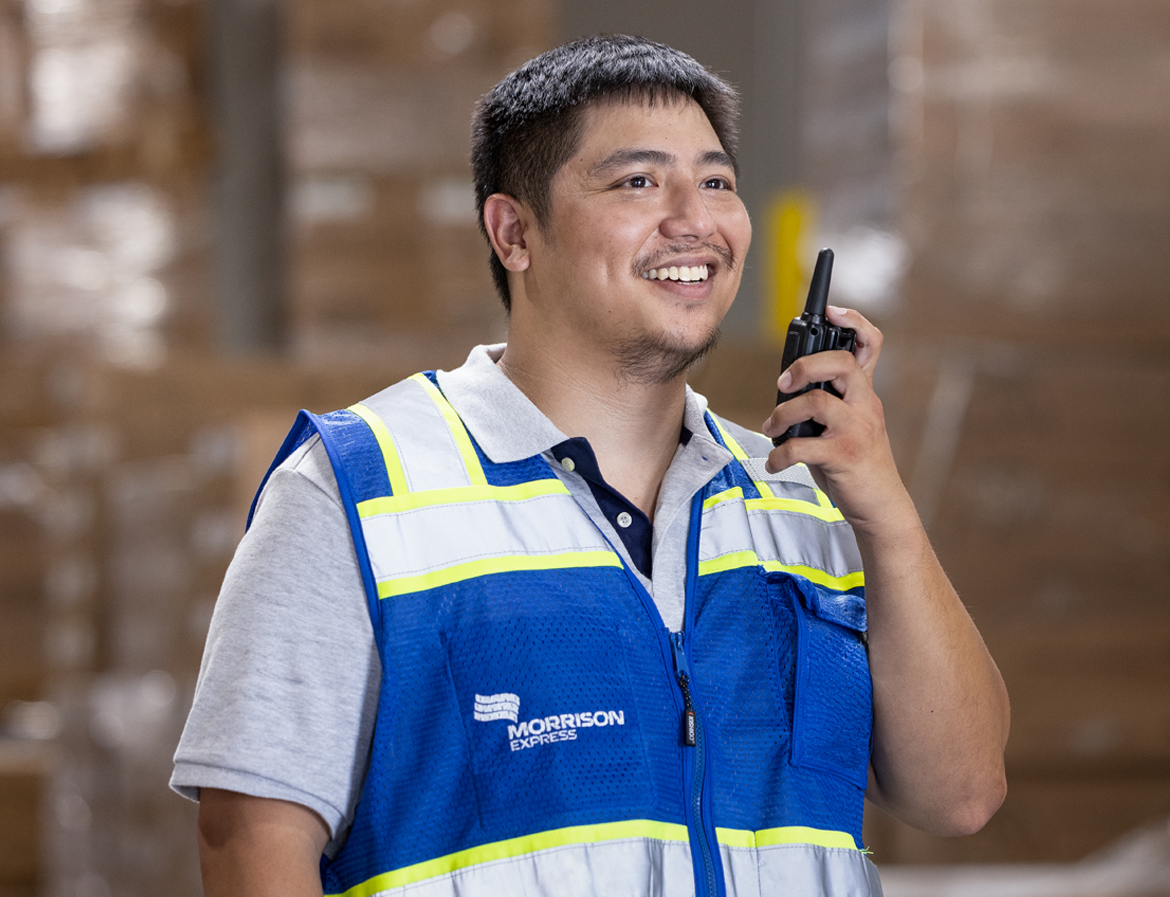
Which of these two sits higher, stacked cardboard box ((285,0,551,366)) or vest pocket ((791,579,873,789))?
stacked cardboard box ((285,0,551,366))

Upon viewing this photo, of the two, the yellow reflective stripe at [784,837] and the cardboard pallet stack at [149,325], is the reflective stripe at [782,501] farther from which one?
the cardboard pallet stack at [149,325]

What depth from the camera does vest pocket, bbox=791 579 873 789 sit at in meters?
1.34

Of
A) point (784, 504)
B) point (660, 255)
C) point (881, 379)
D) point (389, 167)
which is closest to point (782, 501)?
point (784, 504)

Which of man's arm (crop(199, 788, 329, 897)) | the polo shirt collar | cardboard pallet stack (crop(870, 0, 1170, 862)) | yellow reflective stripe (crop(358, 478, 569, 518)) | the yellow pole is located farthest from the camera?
the yellow pole

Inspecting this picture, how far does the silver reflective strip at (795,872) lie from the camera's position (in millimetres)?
1256

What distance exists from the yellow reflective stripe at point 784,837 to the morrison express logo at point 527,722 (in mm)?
171

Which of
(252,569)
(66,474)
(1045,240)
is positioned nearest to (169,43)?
(66,474)

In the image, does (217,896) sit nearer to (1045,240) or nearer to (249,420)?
(249,420)

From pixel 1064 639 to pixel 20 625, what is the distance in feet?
9.39

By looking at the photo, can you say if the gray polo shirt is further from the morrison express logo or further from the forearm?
the forearm

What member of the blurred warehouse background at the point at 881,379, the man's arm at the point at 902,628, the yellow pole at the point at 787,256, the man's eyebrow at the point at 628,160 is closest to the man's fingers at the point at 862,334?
the man's arm at the point at 902,628

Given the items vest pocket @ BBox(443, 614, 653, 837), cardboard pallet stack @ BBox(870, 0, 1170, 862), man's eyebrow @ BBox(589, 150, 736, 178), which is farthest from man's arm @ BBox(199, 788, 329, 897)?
cardboard pallet stack @ BBox(870, 0, 1170, 862)

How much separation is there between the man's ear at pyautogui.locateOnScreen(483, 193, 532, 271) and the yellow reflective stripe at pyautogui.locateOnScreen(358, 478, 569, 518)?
11.0 inches

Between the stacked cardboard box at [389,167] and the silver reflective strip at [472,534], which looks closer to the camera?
the silver reflective strip at [472,534]
